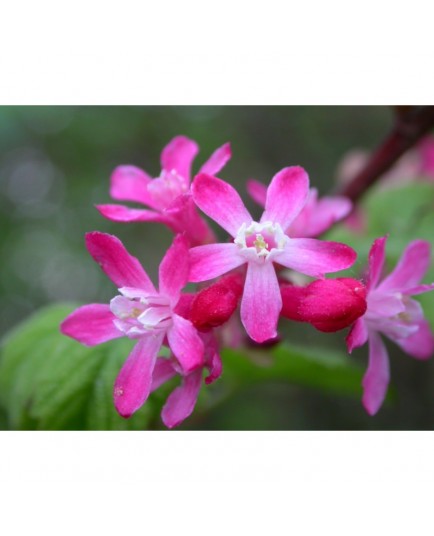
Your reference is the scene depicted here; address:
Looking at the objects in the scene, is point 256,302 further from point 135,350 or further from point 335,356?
point 335,356

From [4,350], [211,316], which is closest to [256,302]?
[211,316]

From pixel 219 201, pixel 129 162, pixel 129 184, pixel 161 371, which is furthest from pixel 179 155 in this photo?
pixel 129 162

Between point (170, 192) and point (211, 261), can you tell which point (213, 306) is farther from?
point (170, 192)

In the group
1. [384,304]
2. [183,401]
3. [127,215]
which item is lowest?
[183,401]

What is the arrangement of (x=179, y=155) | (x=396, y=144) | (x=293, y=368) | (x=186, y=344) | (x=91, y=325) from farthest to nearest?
(x=293, y=368) → (x=396, y=144) → (x=179, y=155) → (x=91, y=325) → (x=186, y=344)

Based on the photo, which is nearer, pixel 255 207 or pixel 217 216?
Result: pixel 217 216

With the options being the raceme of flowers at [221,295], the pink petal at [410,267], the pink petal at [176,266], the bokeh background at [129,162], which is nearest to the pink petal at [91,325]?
the raceme of flowers at [221,295]
